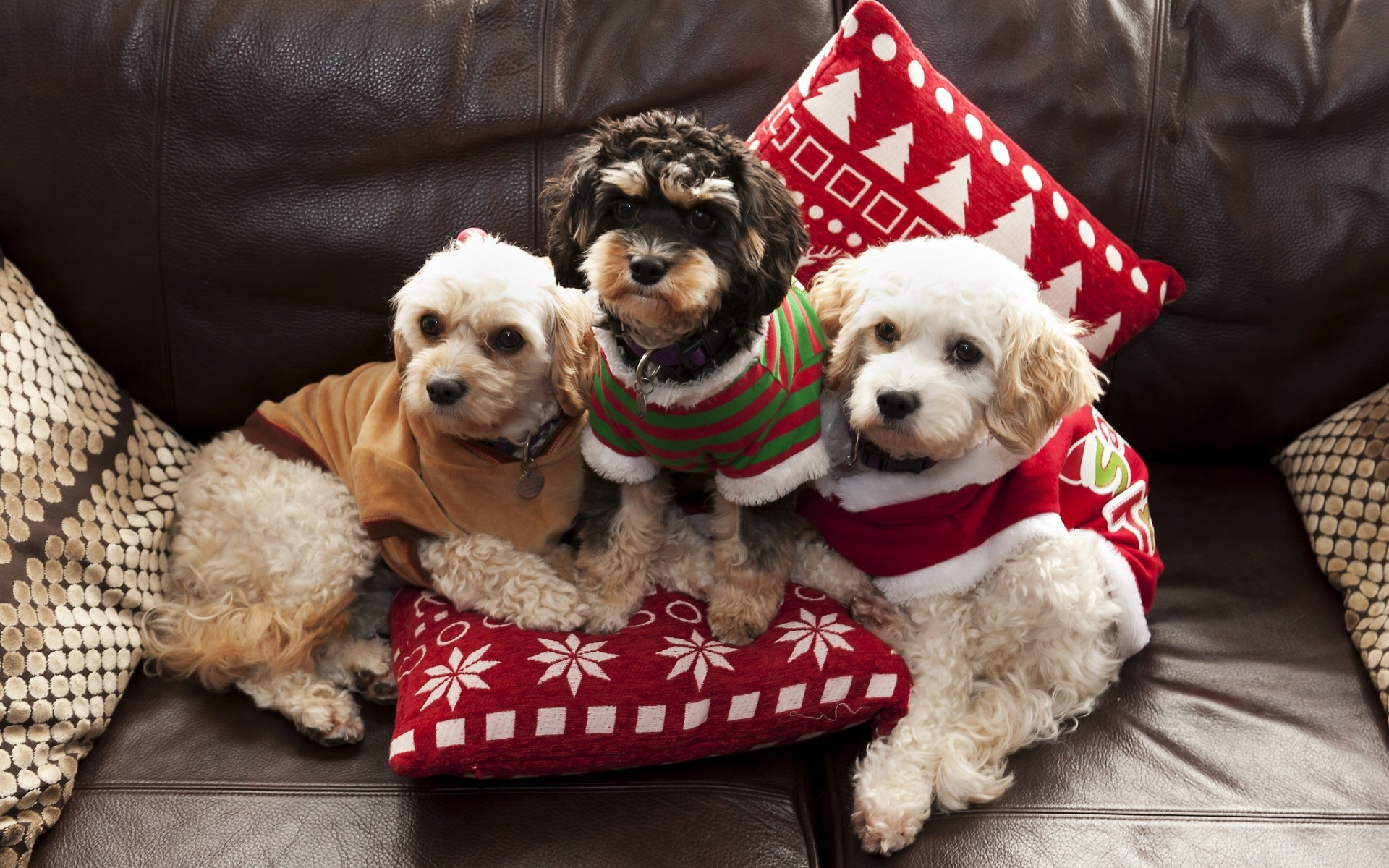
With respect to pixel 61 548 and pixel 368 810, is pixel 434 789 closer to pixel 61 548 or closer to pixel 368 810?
pixel 368 810

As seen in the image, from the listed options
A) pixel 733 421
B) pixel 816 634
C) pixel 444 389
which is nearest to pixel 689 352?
pixel 733 421

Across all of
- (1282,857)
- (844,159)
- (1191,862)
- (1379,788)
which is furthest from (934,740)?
(844,159)

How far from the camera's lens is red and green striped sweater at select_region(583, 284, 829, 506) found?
5.28ft

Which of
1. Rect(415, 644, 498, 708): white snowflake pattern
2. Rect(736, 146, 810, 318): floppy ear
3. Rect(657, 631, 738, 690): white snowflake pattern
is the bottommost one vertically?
Rect(415, 644, 498, 708): white snowflake pattern

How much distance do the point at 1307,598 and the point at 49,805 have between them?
2293 millimetres

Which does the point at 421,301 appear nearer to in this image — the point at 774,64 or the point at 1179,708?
the point at 774,64

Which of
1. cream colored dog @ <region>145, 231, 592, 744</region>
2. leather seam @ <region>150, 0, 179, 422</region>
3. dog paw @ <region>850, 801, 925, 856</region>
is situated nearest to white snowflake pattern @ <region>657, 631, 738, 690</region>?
cream colored dog @ <region>145, 231, 592, 744</region>

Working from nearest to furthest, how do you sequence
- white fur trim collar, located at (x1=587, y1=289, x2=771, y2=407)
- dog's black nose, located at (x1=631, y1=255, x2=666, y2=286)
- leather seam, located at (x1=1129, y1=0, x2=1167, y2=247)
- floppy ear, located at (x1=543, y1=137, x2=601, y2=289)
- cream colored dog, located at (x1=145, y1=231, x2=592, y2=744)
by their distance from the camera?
1. dog's black nose, located at (x1=631, y1=255, x2=666, y2=286)
2. floppy ear, located at (x1=543, y1=137, x2=601, y2=289)
3. white fur trim collar, located at (x1=587, y1=289, x2=771, y2=407)
4. cream colored dog, located at (x1=145, y1=231, x2=592, y2=744)
5. leather seam, located at (x1=1129, y1=0, x2=1167, y2=247)

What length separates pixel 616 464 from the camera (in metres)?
1.72

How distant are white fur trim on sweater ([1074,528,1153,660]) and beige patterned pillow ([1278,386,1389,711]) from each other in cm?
45

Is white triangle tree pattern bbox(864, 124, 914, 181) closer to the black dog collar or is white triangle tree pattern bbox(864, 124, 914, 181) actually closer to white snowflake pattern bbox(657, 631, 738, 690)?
A: the black dog collar

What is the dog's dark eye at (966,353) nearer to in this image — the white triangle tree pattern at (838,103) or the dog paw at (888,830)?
the white triangle tree pattern at (838,103)

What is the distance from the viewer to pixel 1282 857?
148 centimetres

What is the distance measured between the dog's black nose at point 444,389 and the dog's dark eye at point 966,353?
0.84 meters
